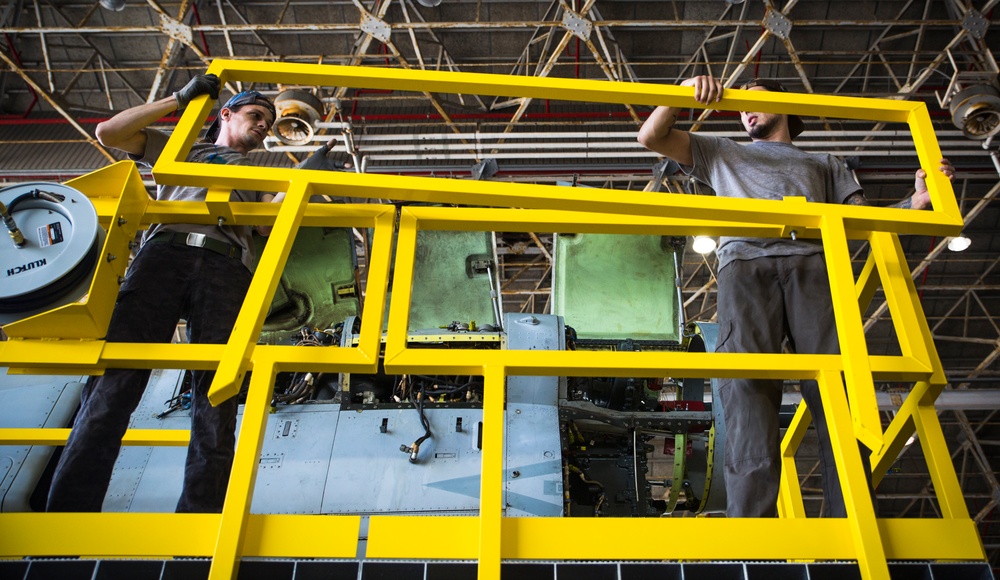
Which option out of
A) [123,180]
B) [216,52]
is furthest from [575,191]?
[216,52]

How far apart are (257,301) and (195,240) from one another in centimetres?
144

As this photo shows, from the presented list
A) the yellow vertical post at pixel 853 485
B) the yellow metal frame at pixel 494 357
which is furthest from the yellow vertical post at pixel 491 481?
the yellow vertical post at pixel 853 485

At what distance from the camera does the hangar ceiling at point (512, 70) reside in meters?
13.4

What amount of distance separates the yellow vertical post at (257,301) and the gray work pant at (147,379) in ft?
3.50

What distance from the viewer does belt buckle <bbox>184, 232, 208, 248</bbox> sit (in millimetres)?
3637

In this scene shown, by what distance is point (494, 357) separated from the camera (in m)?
2.52

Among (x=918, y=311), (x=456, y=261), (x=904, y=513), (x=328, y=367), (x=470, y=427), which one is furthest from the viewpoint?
(x=904, y=513)

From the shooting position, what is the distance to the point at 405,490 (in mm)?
4430

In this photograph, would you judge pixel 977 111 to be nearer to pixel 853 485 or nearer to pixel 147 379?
pixel 853 485

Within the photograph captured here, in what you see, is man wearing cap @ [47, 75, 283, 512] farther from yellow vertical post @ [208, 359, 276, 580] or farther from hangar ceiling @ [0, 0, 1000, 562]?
hangar ceiling @ [0, 0, 1000, 562]

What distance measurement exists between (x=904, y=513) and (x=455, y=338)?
23788mm

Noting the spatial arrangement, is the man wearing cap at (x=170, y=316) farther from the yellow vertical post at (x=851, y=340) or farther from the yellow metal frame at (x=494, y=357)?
the yellow vertical post at (x=851, y=340)

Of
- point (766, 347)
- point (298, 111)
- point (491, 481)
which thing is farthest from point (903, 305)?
point (298, 111)

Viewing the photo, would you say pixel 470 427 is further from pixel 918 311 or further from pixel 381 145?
pixel 381 145
